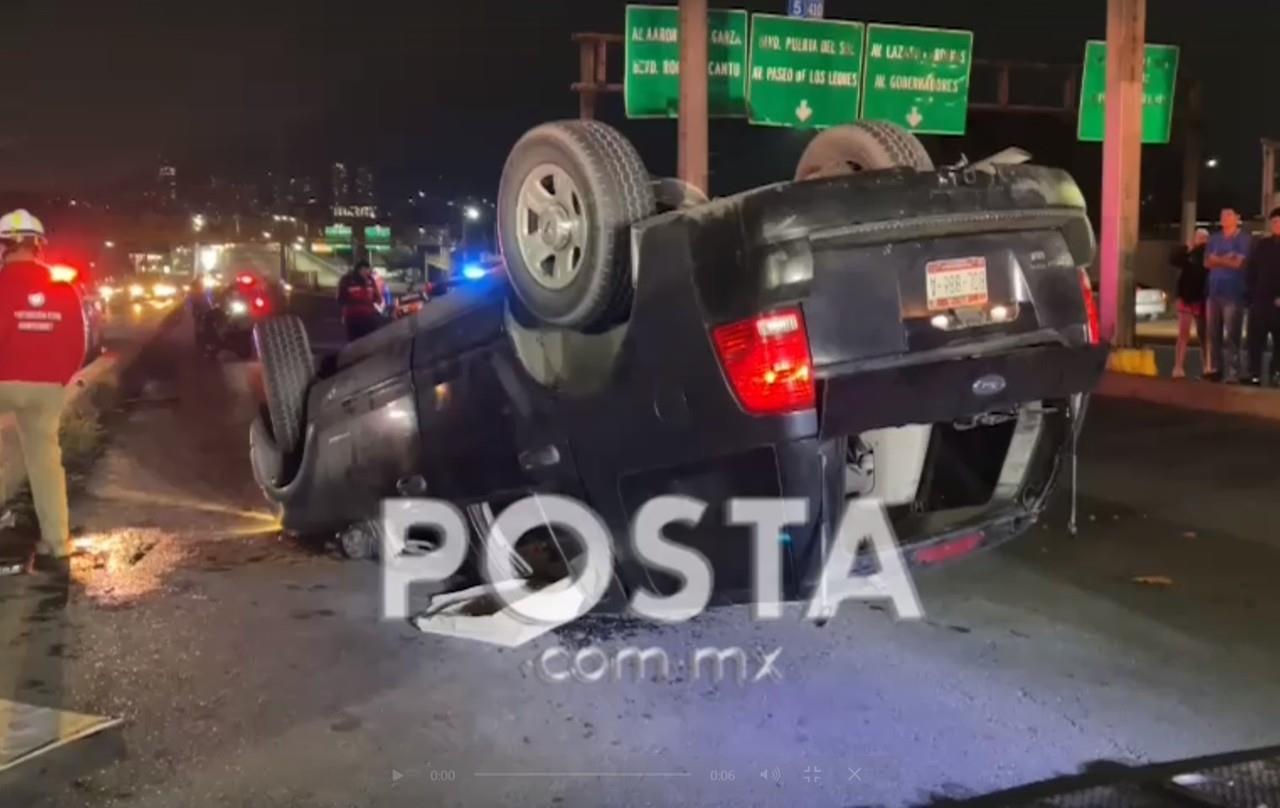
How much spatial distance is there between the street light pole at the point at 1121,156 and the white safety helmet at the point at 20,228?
37.4ft

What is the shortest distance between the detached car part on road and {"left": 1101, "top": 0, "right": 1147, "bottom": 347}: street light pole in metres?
10.2

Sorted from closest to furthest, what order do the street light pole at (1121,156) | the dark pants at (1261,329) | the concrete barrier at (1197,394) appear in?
the concrete barrier at (1197,394) → the dark pants at (1261,329) → the street light pole at (1121,156)

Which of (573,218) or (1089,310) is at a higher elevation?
(573,218)

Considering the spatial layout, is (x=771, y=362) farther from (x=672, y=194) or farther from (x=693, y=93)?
(x=693, y=93)

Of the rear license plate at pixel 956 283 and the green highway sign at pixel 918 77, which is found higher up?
the green highway sign at pixel 918 77

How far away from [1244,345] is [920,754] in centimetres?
953

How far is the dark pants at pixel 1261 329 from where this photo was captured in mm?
11203

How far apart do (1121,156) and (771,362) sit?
480 inches

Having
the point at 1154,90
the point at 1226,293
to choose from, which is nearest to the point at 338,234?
the point at 1154,90

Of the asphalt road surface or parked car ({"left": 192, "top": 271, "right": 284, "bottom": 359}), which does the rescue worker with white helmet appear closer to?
the asphalt road surface

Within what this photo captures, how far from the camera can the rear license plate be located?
4086 mm

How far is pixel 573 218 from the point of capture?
4.42 meters

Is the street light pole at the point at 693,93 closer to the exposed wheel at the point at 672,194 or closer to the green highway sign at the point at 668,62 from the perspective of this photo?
the green highway sign at the point at 668,62

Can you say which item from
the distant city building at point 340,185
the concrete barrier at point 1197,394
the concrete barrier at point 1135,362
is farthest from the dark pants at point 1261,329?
the distant city building at point 340,185
